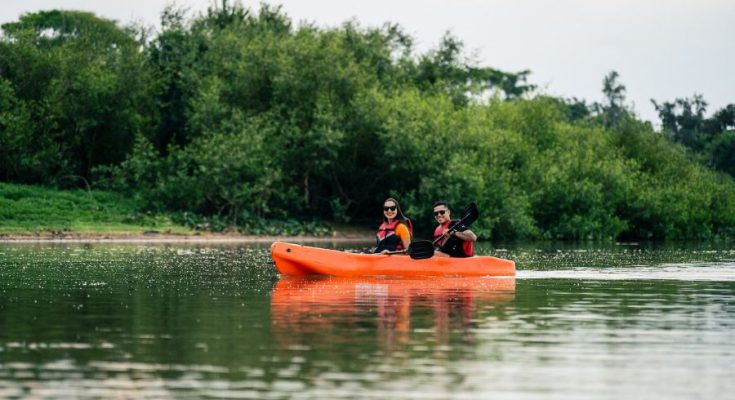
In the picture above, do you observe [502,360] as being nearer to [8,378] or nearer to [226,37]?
[8,378]

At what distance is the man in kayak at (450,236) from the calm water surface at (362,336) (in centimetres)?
81

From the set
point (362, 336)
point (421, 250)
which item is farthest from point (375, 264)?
point (362, 336)

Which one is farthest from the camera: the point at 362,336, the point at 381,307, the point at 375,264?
the point at 375,264

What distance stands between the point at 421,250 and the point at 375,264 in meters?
1.04

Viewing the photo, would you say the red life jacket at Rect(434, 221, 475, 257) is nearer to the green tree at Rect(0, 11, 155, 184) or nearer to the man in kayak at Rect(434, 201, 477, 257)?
the man in kayak at Rect(434, 201, 477, 257)

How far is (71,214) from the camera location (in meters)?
51.5

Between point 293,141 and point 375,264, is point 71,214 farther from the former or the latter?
point 375,264

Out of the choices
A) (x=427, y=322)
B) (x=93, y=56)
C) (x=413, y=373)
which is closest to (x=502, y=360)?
(x=413, y=373)

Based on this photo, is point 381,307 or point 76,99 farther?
point 76,99

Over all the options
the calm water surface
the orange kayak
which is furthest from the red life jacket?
the calm water surface

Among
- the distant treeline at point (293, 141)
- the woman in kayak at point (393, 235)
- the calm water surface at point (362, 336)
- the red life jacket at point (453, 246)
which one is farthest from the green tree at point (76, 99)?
the red life jacket at point (453, 246)

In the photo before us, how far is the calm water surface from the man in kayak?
806 mm

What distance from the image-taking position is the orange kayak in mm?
27812

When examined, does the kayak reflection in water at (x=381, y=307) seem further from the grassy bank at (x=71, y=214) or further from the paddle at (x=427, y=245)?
the grassy bank at (x=71, y=214)
